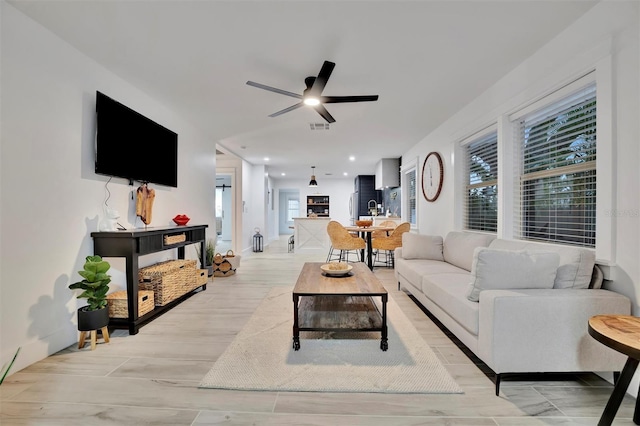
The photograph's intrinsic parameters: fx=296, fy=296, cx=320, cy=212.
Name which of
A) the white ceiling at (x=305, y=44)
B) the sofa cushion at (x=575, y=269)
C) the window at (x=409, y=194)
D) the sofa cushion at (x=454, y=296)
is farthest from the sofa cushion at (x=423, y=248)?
the window at (x=409, y=194)

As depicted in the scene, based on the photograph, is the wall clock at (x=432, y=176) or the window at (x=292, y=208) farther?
the window at (x=292, y=208)

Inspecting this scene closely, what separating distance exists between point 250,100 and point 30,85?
6.25ft

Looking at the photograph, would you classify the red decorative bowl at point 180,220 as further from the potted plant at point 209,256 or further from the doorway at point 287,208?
the doorway at point 287,208

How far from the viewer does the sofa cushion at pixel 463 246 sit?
3.09m

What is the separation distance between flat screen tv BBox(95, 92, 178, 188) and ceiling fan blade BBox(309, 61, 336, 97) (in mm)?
1835

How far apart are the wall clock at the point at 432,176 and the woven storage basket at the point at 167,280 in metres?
3.77

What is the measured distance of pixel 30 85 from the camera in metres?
2.07

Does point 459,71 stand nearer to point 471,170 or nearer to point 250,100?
point 471,170

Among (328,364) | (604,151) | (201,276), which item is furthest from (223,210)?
(604,151)

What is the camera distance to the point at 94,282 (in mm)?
2217

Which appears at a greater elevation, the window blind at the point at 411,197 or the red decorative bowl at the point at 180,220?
the window blind at the point at 411,197

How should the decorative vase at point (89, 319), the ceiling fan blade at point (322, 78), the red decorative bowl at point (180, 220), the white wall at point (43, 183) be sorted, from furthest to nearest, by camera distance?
the red decorative bowl at point (180, 220), the ceiling fan blade at point (322, 78), the decorative vase at point (89, 319), the white wall at point (43, 183)

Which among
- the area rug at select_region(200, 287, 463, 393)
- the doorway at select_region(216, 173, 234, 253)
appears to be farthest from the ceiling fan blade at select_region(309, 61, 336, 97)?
the doorway at select_region(216, 173, 234, 253)

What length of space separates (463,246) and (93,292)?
3.48 meters
